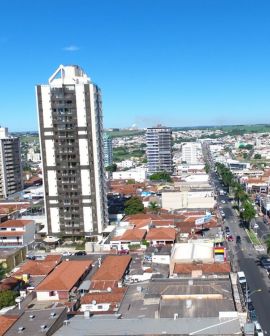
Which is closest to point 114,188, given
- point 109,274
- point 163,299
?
point 109,274

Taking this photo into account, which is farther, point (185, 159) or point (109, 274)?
point (185, 159)

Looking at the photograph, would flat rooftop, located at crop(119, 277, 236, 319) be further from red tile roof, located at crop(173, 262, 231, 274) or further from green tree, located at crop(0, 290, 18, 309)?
green tree, located at crop(0, 290, 18, 309)

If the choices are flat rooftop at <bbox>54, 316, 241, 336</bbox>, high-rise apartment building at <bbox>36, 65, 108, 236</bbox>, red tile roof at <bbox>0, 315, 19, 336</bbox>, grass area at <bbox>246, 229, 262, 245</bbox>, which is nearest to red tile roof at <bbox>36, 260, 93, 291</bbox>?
red tile roof at <bbox>0, 315, 19, 336</bbox>

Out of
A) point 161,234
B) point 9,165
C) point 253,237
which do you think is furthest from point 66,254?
point 9,165

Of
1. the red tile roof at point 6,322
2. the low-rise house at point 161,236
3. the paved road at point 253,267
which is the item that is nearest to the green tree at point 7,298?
the red tile roof at point 6,322

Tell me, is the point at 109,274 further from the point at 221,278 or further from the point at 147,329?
the point at 147,329
